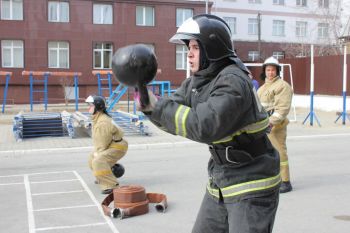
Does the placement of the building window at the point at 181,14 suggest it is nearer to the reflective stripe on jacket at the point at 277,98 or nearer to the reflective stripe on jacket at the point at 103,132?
the reflective stripe on jacket at the point at 103,132

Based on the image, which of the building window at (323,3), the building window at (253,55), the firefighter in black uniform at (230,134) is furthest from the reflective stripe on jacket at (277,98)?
the building window at (323,3)

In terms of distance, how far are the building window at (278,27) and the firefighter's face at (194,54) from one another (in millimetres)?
47899

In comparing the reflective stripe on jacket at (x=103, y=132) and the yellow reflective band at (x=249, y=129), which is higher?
the yellow reflective band at (x=249, y=129)

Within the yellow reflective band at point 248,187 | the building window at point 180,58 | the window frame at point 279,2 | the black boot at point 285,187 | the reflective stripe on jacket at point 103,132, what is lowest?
the black boot at point 285,187

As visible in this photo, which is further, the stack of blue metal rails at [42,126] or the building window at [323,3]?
the building window at [323,3]

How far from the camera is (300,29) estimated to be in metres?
51.2

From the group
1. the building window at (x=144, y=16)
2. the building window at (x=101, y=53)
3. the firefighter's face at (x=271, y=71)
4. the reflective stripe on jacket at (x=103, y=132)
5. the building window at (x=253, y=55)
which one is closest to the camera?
the firefighter's face at (x=271, y=71)

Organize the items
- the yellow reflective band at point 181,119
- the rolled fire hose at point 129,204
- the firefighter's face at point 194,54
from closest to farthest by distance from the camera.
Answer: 1. the yellow reflective band at point 181,119
2. the firefighter's face at point 194,54
3. the rolled fire hose at point 129,204

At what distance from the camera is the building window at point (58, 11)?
32.8 meters

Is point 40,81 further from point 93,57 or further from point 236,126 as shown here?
point 236,126

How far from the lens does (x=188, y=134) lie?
254 cm

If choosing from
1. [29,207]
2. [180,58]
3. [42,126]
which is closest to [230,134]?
[29,207]

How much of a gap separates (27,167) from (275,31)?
42.9m

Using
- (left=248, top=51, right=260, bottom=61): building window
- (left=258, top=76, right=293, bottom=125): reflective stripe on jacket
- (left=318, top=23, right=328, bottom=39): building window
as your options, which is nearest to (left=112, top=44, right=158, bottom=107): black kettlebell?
(left=258, top=76, right=293, bottom=125): reflective stripe on jacket
